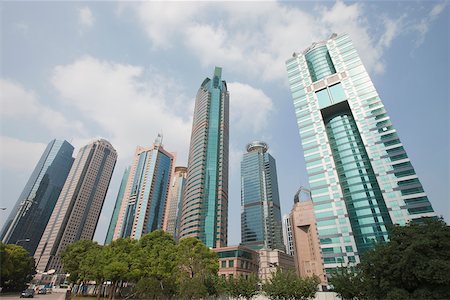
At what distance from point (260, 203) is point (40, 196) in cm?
15207

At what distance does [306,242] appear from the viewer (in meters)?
99.9

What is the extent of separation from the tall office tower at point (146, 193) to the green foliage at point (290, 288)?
13761 cm

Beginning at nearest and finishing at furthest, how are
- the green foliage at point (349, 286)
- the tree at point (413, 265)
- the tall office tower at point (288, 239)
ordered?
the tree at point (413, 265) < the green foliage at point (349, 286) < the tall office tower at point (288, 239)

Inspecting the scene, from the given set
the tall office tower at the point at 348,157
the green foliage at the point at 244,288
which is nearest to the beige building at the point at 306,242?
the tall office tower at the point at 348,157

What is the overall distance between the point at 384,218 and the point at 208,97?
106m

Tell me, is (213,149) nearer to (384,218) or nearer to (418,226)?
(384,218)

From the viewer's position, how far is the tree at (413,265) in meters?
17.2

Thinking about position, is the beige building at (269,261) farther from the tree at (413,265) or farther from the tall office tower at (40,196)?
the tall office tower at (40,196)

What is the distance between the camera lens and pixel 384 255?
808 inches

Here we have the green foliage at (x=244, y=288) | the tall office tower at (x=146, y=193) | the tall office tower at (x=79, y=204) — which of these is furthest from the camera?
the tall office tower at (x=146, y=193)

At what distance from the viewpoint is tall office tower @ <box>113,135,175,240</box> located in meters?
158

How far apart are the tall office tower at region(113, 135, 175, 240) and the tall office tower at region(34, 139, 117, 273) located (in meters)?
20.9

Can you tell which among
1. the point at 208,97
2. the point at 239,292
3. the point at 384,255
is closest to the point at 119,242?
the point at 239,292

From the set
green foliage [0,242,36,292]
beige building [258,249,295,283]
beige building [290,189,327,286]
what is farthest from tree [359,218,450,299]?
beige building [258,249,295,283]
